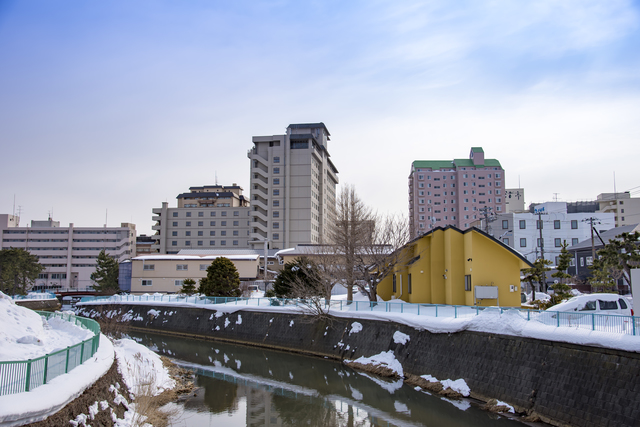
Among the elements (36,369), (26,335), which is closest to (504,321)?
(36,369)

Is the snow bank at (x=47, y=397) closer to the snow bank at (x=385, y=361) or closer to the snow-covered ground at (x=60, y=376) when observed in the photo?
the snow-covered ground at (x=60, y=376)

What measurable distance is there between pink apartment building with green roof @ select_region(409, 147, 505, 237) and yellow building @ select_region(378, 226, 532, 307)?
71.1 metres

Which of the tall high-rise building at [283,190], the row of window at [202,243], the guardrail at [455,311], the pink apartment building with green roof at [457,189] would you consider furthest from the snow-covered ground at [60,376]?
the pink apartment building with green roof at [457,189]

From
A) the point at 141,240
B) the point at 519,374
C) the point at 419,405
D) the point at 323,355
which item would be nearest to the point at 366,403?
the point at 419,405

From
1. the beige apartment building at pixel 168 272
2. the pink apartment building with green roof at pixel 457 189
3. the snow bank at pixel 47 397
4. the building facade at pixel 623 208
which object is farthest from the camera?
the pink apartment building with green roof at pixel 457 189

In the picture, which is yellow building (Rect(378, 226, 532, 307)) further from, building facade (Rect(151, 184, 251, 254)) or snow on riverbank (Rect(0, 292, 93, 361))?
building facade (Rect(151, 184, 251, 254))

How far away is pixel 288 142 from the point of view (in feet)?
284

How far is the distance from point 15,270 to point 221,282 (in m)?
37.8

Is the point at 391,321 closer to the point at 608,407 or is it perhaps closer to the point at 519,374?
Result: the point at 519,374

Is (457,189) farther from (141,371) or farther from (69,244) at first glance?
(141,371)

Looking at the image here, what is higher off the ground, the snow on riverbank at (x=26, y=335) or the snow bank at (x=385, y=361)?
the snow on riverbank at (x=26, y=335)

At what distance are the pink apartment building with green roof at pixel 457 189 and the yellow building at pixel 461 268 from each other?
71147 mm

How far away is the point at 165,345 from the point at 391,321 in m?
18.0

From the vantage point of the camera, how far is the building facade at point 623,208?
9038 cm
